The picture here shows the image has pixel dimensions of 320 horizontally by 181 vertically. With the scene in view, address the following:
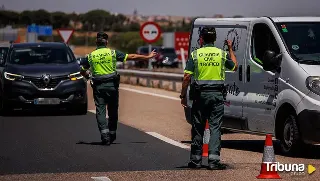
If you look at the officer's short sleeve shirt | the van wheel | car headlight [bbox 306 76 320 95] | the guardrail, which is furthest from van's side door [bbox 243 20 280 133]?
the guardrail

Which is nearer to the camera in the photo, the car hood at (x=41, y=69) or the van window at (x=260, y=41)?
the van window at (x=260, y=41)

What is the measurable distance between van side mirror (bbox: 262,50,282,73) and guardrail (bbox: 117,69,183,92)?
55.3ft

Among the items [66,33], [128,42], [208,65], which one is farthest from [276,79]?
[128,42]

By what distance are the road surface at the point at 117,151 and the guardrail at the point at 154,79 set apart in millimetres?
9989

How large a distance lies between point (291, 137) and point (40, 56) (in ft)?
35.4

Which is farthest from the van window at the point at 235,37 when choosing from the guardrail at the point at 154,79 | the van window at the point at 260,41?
the guardrail at the point at 154,79

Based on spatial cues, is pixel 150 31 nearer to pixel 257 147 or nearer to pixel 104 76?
pixel 104 76

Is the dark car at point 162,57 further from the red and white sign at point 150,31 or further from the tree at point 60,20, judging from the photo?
the tree at point 60,20

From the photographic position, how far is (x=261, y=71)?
1497 centimetres

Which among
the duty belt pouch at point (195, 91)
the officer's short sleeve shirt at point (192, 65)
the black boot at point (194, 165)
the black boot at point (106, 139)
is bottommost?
the black boot at point (106, 139)

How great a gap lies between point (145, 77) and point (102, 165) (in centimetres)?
2347

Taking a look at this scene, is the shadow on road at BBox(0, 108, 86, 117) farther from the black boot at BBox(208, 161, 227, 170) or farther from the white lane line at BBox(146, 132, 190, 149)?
the black boot at BBox(208, 161, 227, 170)

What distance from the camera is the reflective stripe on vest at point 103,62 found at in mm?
16094

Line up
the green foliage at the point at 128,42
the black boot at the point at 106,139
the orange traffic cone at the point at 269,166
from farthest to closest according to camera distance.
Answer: the green foliage at the point at 128,42 → the black boot at the point at 106,139 → the orange traffic cone at the point at 269,166
